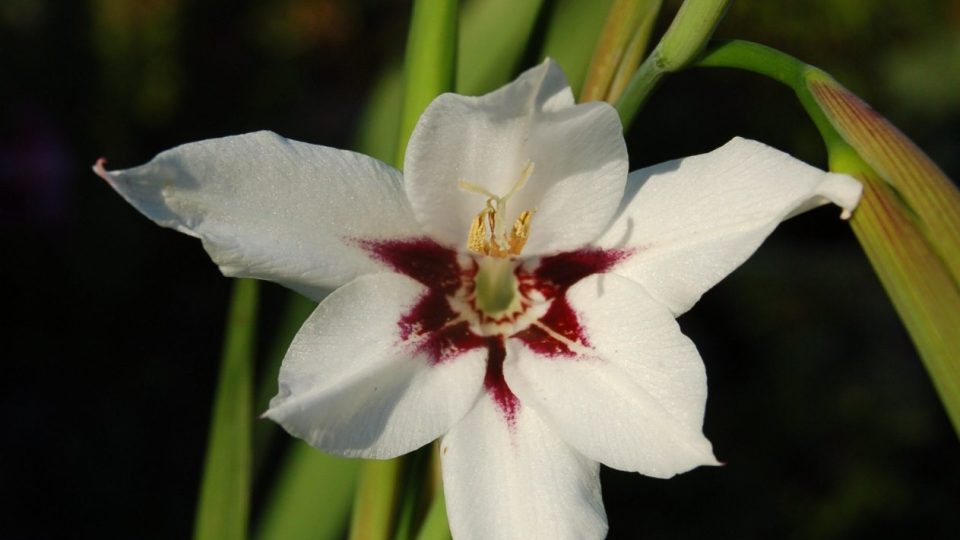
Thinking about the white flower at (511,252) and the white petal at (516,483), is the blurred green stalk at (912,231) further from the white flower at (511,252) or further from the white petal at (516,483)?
the white petal at (516,483)

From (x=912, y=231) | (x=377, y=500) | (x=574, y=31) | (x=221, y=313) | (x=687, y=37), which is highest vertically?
(x=221, y=313)

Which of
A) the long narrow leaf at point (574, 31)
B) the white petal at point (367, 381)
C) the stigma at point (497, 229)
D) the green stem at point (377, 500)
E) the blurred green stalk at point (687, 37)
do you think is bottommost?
the green stem at point (377, 500)

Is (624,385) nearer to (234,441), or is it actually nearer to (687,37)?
(687,37)

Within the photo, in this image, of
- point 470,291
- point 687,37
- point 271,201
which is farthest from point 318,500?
point 687,37

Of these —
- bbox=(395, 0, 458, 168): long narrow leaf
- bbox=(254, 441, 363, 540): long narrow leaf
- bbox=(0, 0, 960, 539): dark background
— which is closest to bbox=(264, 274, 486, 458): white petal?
bbox=(395, 0, 458, 168): long narrow leaf

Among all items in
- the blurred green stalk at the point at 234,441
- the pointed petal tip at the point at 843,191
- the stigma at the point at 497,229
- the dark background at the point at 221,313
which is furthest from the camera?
the dark background at the point at 221,313

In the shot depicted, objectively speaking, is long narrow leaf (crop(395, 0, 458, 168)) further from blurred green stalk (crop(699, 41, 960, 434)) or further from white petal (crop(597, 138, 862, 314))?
blurred green stalk (crop(699, 41, 960, 434))

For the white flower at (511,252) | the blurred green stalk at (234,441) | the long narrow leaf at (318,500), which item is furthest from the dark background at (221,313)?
the white flower at (511,252)

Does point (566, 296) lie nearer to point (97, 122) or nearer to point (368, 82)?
point (97, 122)
